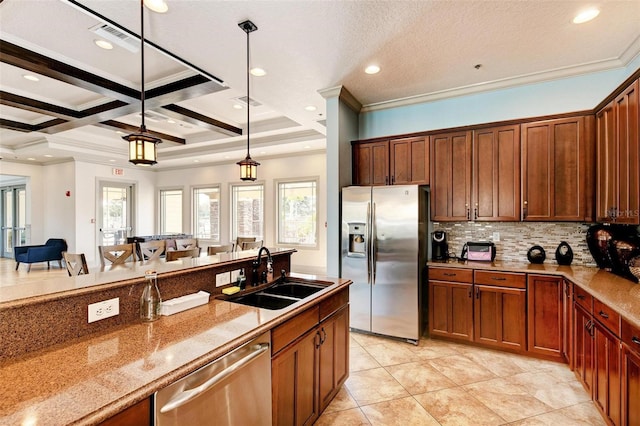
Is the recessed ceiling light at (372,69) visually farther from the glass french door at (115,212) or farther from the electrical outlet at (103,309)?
the glass french door at (115,212)

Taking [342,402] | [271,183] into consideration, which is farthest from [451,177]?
[271,183]

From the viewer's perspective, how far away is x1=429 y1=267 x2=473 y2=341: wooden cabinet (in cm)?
334

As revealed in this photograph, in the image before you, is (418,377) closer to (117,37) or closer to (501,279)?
(501,279)

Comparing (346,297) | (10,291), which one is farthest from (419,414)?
(10,291)

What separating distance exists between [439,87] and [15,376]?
13.6 ft

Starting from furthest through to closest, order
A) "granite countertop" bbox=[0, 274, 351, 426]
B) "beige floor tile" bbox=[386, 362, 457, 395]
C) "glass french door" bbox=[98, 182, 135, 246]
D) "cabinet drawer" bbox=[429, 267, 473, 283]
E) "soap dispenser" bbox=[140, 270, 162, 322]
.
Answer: "glass french door" bbox=[98, 182, 135, 246] → "cabinet drawer" bbox=[429, 267, 473, 283] → "beige floor tile" bbox=[386, 362, 457, 395] → "soap dispenser" bbox=[140, 270, 162, 322] → "granite countertop" bbox=[0, 274, 351, 426]

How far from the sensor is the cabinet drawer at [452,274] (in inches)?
131

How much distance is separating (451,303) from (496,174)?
1516mm

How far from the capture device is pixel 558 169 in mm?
3215

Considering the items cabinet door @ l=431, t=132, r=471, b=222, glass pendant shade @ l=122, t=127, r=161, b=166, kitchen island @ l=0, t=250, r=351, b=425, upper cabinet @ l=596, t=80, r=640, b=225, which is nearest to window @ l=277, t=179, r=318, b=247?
cabinet door @ l=431, t=132, r=471, b=222

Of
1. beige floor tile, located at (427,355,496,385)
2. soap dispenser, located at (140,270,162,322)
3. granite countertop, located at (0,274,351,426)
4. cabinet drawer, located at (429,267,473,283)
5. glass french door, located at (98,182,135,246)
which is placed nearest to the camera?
granite countertop, located at (0,274,351,426)

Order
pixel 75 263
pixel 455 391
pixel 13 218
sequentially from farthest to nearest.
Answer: pixel 13 218, pixel 75 263, pixel 455 391

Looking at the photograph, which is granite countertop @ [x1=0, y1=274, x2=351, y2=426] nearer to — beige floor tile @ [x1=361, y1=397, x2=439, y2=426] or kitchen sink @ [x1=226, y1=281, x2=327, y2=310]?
kitchen sink @ [x1=226, y1=281, x2=327, y2=310]

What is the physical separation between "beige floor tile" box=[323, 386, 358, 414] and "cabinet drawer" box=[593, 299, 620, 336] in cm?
177
